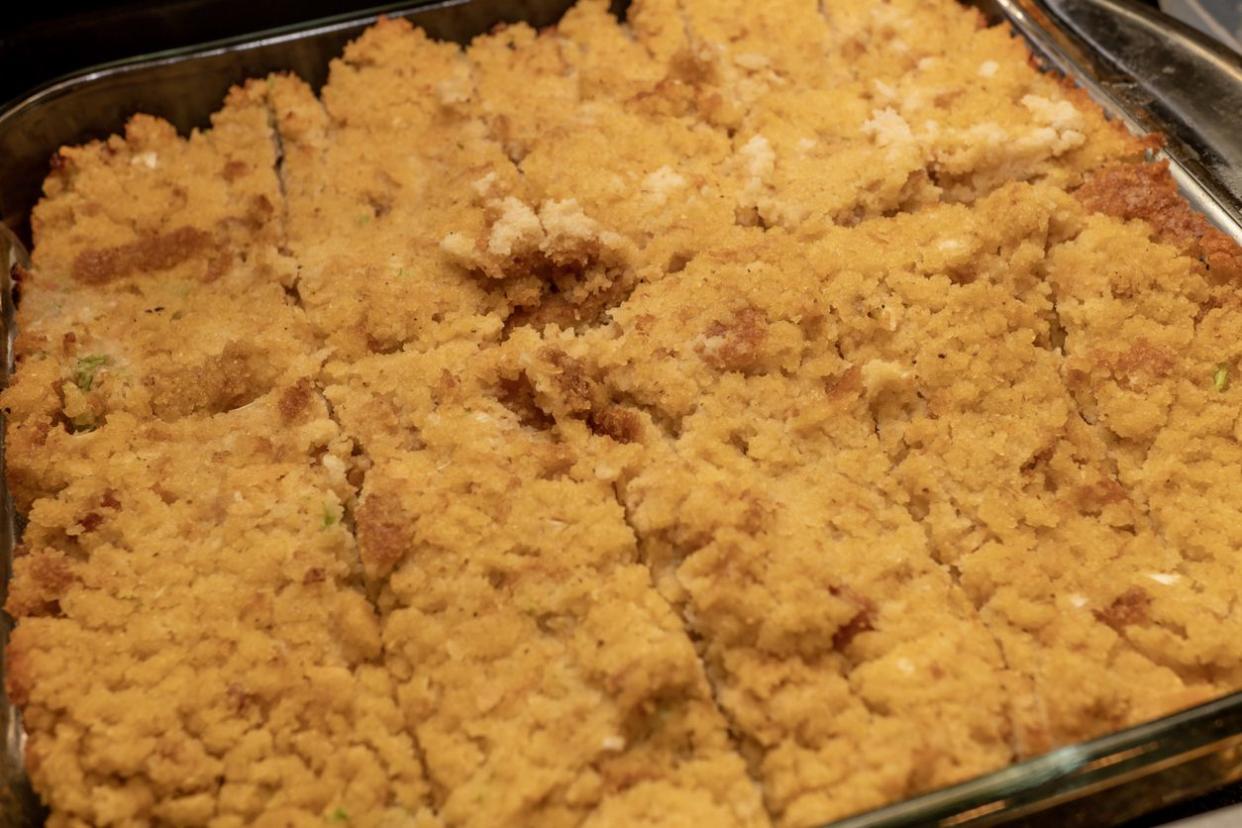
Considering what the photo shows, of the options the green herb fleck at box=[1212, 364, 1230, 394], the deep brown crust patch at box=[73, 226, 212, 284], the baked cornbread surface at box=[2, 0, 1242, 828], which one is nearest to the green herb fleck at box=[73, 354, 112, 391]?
the baked cornbread surface at box=[2, 0, 1242, 828]

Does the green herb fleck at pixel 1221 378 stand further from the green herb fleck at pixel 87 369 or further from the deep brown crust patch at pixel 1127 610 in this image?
the green herb fleck at pixel 87 369

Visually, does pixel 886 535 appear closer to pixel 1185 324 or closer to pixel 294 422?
pixel 1185 324

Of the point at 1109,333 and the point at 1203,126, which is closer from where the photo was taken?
the point at 1109,333

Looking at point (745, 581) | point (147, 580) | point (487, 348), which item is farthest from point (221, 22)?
point (745, 581)

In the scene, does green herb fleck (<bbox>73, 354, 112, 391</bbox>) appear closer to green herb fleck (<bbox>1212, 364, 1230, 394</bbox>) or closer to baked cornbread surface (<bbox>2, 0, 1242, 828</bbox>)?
baked cornbread surface (<bbox>2, 0, 1242, 828</bbox>)

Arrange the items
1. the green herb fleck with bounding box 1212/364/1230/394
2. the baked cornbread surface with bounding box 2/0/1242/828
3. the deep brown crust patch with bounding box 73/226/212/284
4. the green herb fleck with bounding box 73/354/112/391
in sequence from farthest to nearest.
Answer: the deep brown crust patch with bounding box 73/226/212/284
the green herb fleck with bounding box 73/354/112/391
the green herb fleck with bounding box 1212/364/1230/394
the baked cornbread surface with bounding box 2/0/1242/828
